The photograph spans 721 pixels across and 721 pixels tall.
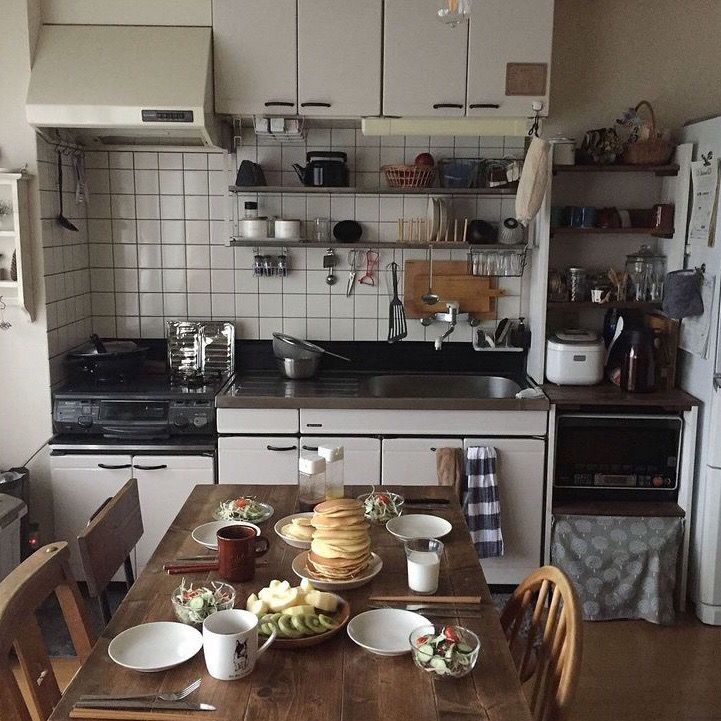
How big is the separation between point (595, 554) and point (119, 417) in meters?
2.04

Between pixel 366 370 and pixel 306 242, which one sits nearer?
pixel 306 242

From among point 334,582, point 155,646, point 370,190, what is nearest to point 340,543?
point 334,582

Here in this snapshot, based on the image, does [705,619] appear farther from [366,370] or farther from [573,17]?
[573,17]

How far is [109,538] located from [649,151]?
2.69 metres

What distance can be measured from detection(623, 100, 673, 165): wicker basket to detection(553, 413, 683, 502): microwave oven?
42.8 inches

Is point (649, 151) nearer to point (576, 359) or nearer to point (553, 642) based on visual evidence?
point (576, 359)

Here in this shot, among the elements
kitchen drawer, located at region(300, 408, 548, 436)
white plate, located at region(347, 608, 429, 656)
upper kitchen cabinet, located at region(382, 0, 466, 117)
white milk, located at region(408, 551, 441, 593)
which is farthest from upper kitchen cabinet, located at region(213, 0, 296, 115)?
white plate, located at region(347, 608, 429, 656)

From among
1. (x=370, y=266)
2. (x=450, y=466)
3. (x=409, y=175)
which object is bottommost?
(x=450, y=466)

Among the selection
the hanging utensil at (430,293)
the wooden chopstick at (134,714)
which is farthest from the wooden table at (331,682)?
the hanging utensil at (430,293)

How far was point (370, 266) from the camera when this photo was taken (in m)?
3.87

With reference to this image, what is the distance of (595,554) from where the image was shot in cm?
333

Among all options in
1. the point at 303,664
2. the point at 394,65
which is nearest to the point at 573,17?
the point at 394,65

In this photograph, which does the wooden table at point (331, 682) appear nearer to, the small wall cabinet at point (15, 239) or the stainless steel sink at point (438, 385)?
the small wall cabinet at point (15, 239)

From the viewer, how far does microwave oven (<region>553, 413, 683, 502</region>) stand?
335 cm
